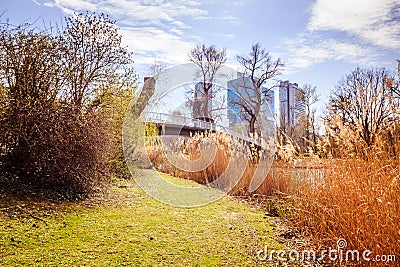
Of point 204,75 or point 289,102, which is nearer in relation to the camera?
point 204,75

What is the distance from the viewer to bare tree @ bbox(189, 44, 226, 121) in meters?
6.74

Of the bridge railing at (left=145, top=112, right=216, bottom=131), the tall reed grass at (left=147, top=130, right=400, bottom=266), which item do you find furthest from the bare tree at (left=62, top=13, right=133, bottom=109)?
the tall reed grass at (left=147, top=130, right=400, bottom=266)

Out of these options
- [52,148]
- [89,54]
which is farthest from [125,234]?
[89,54]

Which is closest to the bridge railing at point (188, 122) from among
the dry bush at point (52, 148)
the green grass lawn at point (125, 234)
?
the green grass lawn at point (125, 234)

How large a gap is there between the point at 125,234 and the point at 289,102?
14.2 meters

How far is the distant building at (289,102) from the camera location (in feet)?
50.8

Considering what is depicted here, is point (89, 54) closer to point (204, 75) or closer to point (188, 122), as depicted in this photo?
point (204, 75)

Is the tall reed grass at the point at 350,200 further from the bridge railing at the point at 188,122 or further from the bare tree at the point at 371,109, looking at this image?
the bridge railing at the point at 188,122

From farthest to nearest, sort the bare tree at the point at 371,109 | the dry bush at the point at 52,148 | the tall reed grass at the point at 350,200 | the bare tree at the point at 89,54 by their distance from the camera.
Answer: the bare tree at the point at 89,54 < the dry bush at the point at 52,148 < the bare tree at the point at 371,109 < the tall reed grass at the point at 350,200

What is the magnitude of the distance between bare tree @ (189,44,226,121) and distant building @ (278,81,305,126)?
24.8 feet

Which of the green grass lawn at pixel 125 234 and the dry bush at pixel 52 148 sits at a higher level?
the dry bush at pixel 52 148

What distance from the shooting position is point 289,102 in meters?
16.2

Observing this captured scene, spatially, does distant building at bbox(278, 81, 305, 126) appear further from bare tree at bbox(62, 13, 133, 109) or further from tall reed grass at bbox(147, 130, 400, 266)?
tall reed grass at bbox(147, 130, 400, 266)

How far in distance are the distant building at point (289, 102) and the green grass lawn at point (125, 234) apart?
38.3 feet
